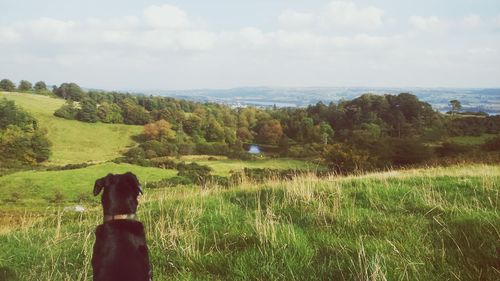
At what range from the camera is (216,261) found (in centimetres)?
463

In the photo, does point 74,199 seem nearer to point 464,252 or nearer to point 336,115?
point 464,252

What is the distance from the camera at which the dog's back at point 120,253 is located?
3369mm

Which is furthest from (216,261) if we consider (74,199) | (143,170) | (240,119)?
(240,119)

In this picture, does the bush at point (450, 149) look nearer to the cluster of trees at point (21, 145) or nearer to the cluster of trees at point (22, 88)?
the cluster of trees at point (21, 145)

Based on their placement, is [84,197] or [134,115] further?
[134,115]

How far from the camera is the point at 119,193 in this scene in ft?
13.8

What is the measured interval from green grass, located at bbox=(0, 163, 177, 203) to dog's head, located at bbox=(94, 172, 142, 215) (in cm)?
7554

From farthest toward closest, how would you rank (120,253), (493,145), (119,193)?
(493,145)
(119,193)
(120,253)

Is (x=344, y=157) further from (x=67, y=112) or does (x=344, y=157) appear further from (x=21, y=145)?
(x=67, y=112)

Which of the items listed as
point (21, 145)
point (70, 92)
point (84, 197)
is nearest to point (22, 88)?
point (70, 92)

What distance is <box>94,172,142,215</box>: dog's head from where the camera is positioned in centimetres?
412

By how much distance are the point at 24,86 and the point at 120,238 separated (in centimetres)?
22299

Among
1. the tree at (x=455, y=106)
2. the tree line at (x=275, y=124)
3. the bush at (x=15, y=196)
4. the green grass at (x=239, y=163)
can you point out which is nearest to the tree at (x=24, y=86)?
the tree line at (x=275, y=124)

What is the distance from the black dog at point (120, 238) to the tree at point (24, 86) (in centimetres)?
21753
